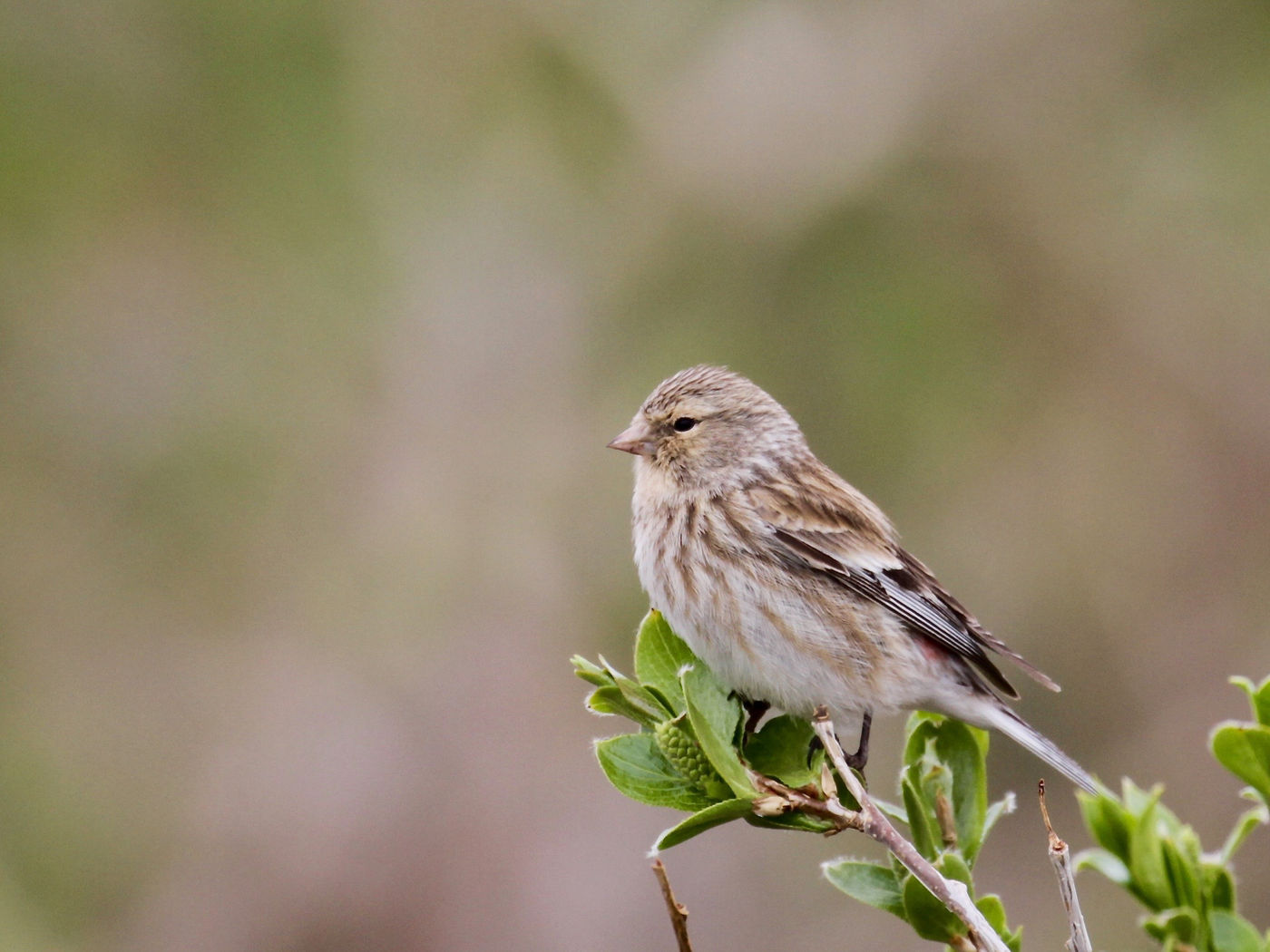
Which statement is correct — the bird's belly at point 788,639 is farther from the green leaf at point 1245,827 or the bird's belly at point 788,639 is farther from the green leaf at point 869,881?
the green leaf at point 1245,827

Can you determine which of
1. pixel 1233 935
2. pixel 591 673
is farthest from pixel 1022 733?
pixel 1233 935

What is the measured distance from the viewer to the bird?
3.42 m

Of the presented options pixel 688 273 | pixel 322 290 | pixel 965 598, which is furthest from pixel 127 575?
pixel 965 598

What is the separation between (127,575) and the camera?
261 inches

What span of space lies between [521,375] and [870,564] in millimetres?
3431

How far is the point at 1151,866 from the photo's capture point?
5.38ft

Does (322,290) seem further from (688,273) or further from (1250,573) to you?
(1250,573)

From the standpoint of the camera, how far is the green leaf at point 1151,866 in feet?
5.36

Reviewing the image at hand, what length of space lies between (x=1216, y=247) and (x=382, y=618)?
4257 millimetres

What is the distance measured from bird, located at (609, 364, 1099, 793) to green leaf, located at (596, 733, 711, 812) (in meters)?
1.04

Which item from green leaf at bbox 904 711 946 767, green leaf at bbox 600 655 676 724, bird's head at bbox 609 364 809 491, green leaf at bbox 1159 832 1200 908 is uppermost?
bird's head at bbox 609 364 809 491

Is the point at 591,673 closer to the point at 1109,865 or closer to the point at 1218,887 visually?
the point at 1109,865

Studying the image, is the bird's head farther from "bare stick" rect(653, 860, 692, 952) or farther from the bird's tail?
"bare stick" rect(653, 860, 692, 952)

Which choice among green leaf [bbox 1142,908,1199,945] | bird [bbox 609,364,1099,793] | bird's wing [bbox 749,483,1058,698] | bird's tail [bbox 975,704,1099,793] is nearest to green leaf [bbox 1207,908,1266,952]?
green leaf [bbox 1142,908,1199,945]
